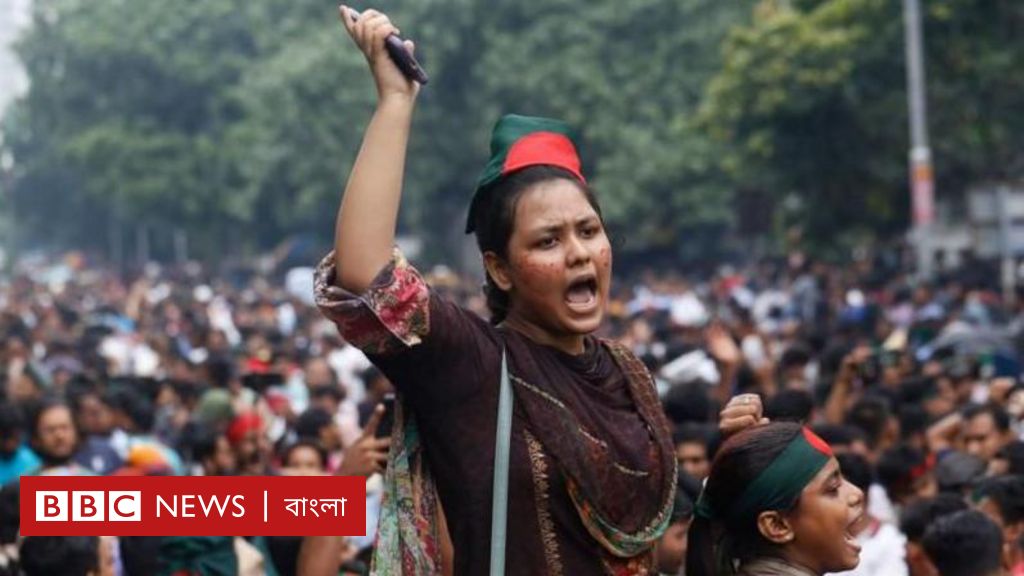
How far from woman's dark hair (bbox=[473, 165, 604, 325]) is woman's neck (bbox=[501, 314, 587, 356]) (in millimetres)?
58

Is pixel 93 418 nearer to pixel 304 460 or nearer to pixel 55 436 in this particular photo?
pixel 55 436

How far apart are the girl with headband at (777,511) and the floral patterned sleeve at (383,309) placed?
697 millimetres

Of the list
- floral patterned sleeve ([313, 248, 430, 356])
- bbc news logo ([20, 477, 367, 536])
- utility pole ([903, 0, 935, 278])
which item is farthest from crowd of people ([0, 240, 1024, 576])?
floral patterned sleeve ([313, 248, 430, 356])

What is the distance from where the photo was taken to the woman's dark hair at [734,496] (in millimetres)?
3361

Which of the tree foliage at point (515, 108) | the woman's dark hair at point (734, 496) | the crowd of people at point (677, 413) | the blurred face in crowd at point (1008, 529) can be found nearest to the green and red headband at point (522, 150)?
the woman's dark hair at point (734, 496)

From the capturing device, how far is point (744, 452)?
3.37 meters

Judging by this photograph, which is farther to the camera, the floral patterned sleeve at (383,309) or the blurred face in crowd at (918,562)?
→ the blurred face in crowd at (918,562)

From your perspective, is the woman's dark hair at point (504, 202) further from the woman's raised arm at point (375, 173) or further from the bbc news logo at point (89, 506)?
the bbc news logo at point (89, 506)

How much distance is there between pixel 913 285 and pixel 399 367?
1950 cm

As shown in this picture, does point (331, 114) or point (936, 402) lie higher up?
point (331, 114)

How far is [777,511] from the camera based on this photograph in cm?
335

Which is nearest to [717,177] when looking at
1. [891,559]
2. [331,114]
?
[331,114]

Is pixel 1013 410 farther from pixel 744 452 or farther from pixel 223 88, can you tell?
pixel 223 88

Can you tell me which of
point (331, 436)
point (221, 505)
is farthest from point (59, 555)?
point (331, 436)
